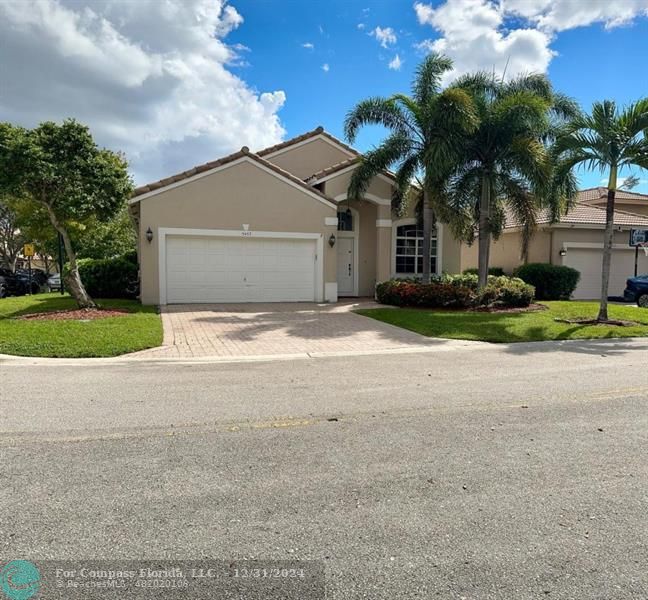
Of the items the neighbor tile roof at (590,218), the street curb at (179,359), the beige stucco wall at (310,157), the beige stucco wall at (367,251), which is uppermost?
the beige stucco wall at (310,157)

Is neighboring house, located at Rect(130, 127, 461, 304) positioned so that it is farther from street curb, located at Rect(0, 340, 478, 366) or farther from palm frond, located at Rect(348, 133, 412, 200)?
street curb, located at Rect(0, 340, 478, 366)

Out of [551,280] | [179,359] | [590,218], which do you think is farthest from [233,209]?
[590,218]

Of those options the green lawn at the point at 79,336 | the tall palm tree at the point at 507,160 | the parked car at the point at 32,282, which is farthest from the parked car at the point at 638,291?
the parked car at the point at 32,282

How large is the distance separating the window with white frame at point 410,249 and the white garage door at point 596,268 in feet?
22.0

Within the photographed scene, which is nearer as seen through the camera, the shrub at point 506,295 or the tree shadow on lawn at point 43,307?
the tree shadow on lawn at point 43,307

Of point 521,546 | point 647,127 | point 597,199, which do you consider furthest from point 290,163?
point 597,199

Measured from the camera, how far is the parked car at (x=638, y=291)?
18.3 metres

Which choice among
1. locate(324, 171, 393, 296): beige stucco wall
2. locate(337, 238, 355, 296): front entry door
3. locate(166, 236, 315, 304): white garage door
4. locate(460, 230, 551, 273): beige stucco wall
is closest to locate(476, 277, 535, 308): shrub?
locate(324, 171, 393, 296): beige stucco wall

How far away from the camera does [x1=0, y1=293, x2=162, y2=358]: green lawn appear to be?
28.3ft

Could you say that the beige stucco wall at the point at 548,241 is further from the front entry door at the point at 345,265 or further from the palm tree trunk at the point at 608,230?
the front entry door at the point at 345,265

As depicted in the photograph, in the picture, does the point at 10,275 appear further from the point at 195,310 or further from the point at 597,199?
the point at 597,199

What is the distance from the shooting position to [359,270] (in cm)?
1956

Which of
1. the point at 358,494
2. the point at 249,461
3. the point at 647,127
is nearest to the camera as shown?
the point at 358,494

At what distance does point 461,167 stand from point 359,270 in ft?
18.9
